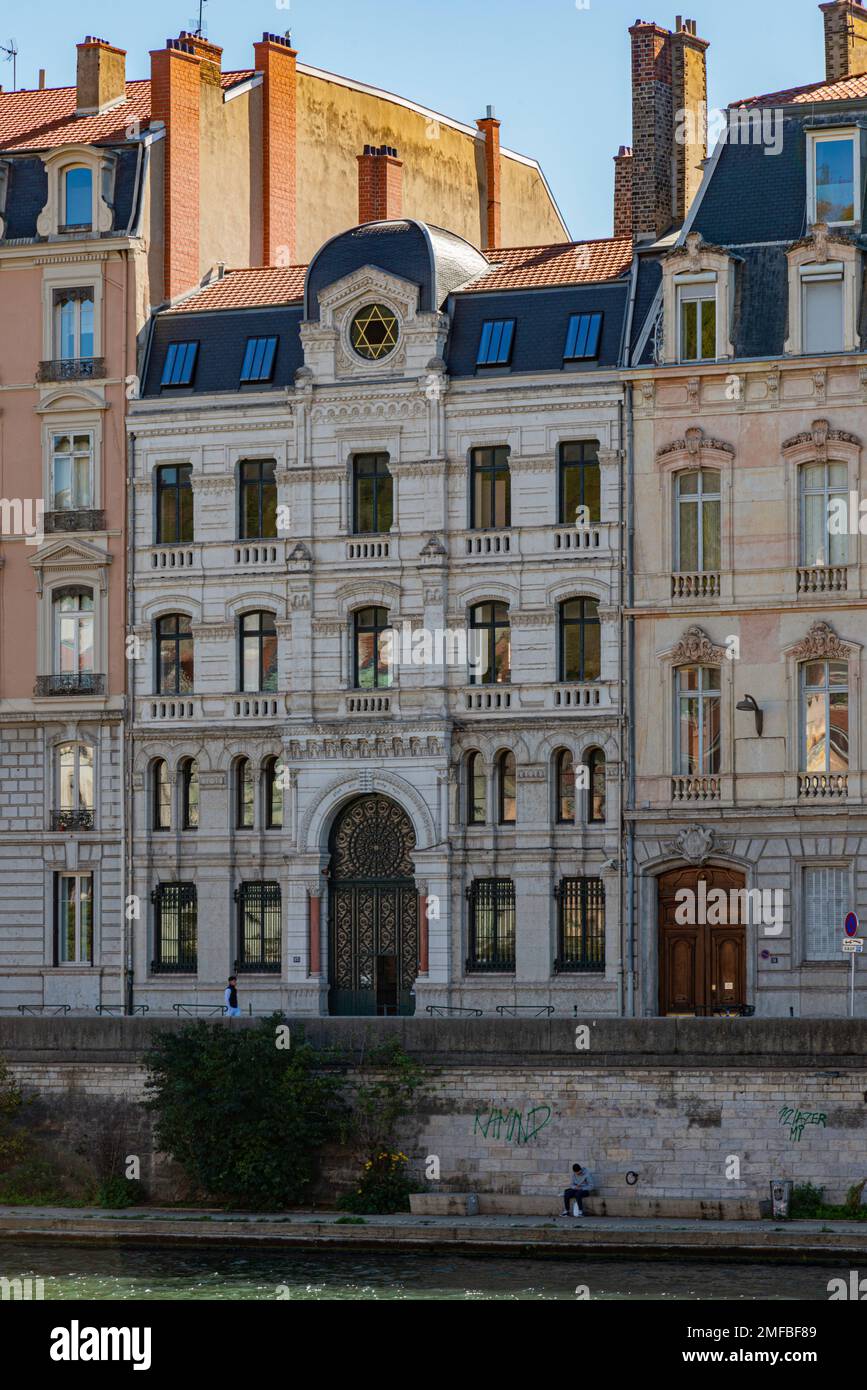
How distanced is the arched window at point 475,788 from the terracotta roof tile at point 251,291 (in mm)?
10614

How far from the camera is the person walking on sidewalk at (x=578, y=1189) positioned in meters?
53.0

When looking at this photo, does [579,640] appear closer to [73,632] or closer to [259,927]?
[259,927]

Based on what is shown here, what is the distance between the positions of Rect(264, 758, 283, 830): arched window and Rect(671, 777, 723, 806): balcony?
8.31 m

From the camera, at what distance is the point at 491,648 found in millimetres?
64312

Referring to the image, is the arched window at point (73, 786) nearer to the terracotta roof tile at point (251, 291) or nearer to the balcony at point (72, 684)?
the balcony at point (72, 684)

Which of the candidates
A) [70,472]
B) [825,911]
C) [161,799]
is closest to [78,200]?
[70,472]

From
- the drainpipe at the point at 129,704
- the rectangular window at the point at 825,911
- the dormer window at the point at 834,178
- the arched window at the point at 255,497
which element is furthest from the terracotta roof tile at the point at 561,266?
the rectangular window at the point at 825,911

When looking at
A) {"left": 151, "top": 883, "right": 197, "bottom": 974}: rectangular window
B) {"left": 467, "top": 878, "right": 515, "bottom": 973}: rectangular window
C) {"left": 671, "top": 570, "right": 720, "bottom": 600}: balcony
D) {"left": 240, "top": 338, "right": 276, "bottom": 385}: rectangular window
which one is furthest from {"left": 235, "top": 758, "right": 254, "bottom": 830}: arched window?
{"left": 671, "top": 570, "right": 720, "bottom": 600}: balcony

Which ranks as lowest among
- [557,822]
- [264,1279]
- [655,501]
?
[264,1279]

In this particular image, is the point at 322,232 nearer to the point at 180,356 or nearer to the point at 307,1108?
the point at 180,356

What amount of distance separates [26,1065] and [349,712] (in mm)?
10740

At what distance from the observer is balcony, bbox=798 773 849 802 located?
2395 inches
